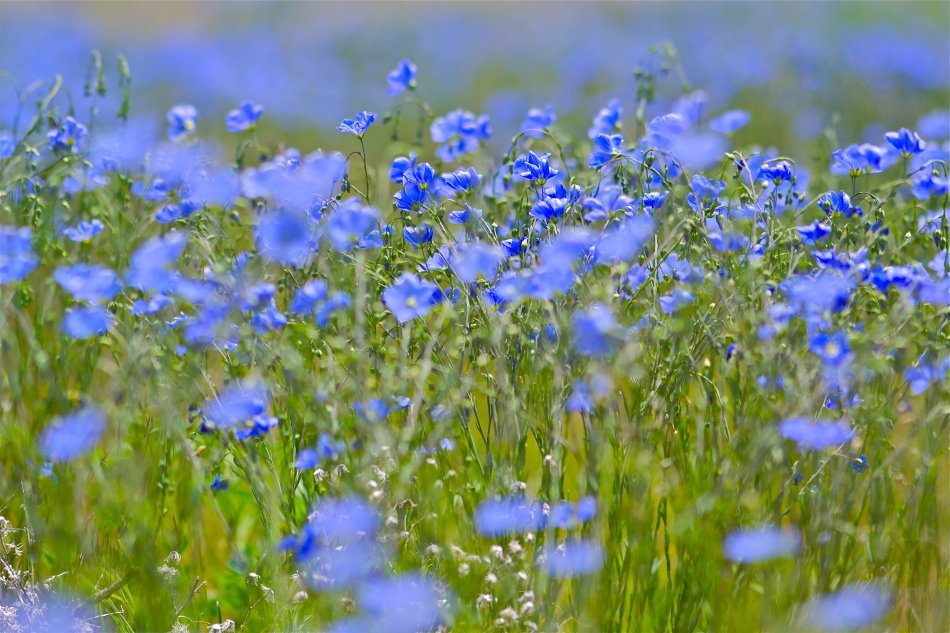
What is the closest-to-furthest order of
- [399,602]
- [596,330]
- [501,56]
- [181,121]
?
[399,602]
[596,330]
[181,121]
[501,56]

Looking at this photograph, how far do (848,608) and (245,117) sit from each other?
1.81m

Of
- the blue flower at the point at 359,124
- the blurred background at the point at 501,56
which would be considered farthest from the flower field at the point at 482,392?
Result: the blurred background at the point at 501,56

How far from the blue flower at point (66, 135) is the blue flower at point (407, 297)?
1.21 m

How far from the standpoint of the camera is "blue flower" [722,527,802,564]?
1.72 metres

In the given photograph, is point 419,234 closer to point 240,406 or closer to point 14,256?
point 240,406

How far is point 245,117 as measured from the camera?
2.64m

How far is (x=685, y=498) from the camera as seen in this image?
6.28ft

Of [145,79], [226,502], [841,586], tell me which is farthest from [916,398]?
[145,79]

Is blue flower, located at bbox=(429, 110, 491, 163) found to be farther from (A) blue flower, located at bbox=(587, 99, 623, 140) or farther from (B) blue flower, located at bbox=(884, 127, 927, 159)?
(B) blue flower, located at bbox=(884, 127, 927, 159)

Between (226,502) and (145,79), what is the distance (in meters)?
8.51

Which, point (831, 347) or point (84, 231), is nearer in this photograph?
point (831, 347)

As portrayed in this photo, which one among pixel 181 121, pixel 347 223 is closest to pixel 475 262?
Result: pixel 347 223

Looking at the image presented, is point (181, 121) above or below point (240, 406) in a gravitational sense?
above

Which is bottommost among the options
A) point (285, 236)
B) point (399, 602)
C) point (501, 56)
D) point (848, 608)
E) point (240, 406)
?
point (399, 602)
